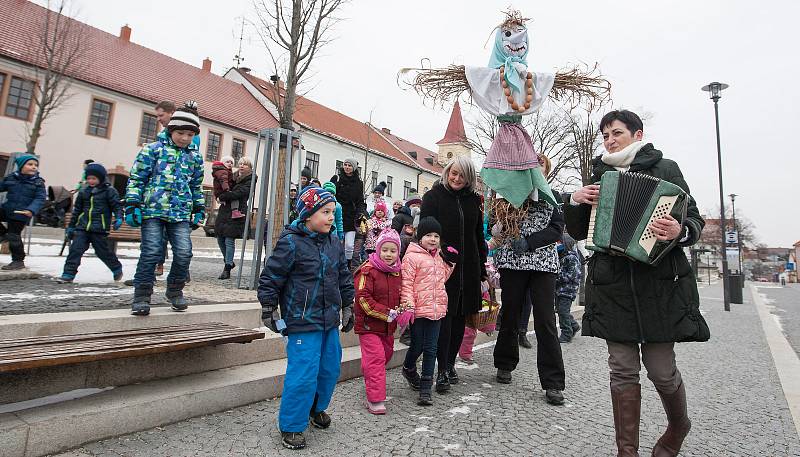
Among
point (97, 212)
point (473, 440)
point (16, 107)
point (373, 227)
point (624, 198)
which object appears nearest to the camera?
point (624, 198)

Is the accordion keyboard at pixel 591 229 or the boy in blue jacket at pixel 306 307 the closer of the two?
the accordion keyboard at pixel 591 229

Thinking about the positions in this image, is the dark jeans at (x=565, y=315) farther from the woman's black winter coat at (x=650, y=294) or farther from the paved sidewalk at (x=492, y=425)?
the woman's black winter coat at (x=650, y=294)

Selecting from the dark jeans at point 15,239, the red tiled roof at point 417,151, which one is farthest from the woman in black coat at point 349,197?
the red tiled roof at point 417,151

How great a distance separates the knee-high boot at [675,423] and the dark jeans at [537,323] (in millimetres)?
1202

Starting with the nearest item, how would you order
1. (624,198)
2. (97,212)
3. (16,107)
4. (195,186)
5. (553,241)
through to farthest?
(624,198)
(553,241)
(195,186)
(97,212)
(16,107)

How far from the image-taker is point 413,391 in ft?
12.8

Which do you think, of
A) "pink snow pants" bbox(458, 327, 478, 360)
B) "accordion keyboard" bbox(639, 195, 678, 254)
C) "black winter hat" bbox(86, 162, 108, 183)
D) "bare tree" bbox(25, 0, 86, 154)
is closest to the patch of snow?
"pink snow pants" bbox(458, 327, 478, 360)

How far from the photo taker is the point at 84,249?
5.28m

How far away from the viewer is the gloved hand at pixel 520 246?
3871 mm

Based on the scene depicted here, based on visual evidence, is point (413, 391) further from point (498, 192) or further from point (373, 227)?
point (373, 227)

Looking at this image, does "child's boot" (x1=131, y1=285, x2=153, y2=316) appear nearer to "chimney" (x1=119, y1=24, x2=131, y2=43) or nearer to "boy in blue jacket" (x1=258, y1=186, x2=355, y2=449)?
"boy in blue jacket" (x1=258, y1=186, x2=355, y2=449)

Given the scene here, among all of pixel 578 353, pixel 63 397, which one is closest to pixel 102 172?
pixel 63 397

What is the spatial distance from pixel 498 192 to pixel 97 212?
496cm

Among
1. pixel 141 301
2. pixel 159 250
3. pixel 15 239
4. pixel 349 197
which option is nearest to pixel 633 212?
pixel 141 301
